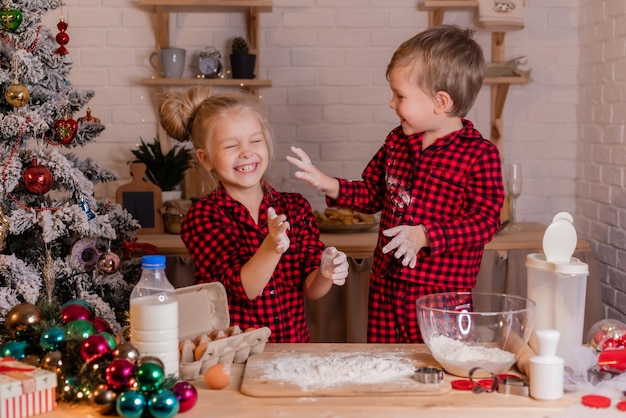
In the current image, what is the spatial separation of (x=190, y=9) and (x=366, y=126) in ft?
3.22

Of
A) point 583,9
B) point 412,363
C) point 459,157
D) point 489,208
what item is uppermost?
point 583,9

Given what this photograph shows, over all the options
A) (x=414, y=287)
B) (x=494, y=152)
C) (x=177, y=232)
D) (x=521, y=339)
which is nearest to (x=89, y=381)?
(x=521, y=339)

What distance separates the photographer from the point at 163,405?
4.43 ft

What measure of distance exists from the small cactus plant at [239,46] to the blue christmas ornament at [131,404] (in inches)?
99.4

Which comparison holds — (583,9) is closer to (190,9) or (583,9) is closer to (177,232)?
(190,9)

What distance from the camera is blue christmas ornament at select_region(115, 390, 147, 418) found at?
1354 mm

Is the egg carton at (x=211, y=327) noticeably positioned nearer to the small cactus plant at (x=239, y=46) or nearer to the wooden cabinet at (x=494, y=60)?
the small cactus plant at (x=239, y=46)

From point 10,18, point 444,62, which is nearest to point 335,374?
point 444,62

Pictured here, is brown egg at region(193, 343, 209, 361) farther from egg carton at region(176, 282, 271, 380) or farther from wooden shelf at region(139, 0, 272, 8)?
wooden shelf at region(139, 0, 272, 8)

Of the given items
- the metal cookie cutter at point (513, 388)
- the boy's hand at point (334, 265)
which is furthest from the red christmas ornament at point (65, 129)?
the metal cookie cutter at point (513, 388)

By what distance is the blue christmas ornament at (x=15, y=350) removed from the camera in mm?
1542

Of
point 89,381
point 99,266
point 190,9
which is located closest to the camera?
point 89,381

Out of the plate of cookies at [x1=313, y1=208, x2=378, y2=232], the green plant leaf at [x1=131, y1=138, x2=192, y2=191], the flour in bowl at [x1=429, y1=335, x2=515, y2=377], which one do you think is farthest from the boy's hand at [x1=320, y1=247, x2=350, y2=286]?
the green plant leaf at [x1=131, y1=138, x2=192, y2=191]

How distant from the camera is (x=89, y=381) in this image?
143 centimetres
